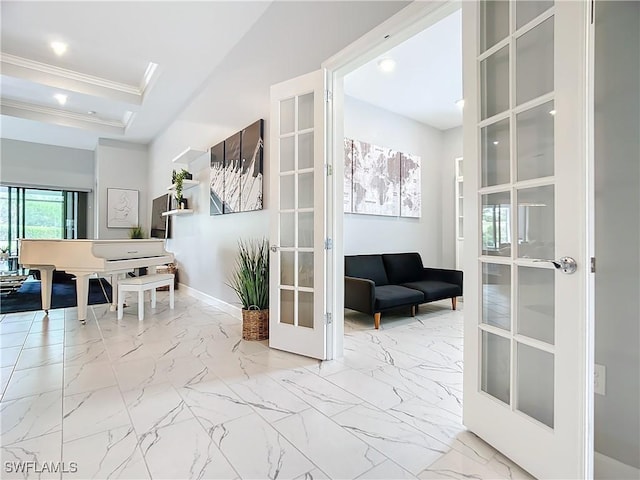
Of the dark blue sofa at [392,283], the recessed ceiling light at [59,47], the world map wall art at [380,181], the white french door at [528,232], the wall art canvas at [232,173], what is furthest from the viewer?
the world map wall art at [380,181]

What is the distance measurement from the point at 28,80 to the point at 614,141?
20.8ft

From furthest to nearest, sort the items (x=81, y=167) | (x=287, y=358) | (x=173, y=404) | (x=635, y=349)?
(x=81, y=167)
(x=287, y=358)
(x=173, y=404)
(x=635, y=349)

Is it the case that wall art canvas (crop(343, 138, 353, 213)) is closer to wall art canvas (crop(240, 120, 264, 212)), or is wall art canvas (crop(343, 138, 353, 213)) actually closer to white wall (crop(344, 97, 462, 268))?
white wall (crop(344, 97, 462, 268))

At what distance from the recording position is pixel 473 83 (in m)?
1.58

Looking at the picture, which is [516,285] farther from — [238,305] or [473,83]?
[238,305]

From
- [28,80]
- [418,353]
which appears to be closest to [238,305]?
[418,353]

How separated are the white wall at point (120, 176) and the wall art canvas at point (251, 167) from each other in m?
4.86

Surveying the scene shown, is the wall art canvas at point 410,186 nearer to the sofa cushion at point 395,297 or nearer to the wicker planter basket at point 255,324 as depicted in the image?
the sofa cushion at point 395,297

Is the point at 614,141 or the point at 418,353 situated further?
Answer: the point at 418,353

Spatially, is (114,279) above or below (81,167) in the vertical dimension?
below

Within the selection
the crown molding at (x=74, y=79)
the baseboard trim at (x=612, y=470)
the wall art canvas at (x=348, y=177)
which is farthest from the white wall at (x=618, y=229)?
the crown molding at (x=74, y=79)

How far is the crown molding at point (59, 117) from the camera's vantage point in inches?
217

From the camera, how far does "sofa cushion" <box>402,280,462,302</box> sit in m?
4.00

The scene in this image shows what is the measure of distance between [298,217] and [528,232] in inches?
67.9
